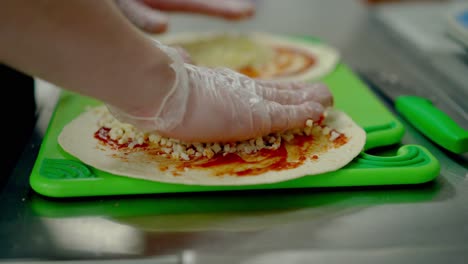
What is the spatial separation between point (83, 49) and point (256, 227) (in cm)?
29

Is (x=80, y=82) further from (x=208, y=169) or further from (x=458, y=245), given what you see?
(x=458, y=245)

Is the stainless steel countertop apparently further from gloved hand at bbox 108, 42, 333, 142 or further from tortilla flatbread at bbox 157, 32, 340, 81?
tortilla flatbread at bbox 157, 32, 340, 81

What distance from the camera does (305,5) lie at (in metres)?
2.00

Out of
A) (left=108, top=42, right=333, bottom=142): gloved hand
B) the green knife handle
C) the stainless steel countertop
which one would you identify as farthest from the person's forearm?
the green knife handle

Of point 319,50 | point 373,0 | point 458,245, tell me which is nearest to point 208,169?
point 458,245

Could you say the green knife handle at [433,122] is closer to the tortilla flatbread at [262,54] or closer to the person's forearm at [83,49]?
the tortilla flatbread at [262,54]

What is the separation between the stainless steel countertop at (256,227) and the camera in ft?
2.18

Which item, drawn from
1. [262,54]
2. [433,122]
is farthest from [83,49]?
[262,54]

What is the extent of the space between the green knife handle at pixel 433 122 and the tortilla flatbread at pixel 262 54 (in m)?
0.22

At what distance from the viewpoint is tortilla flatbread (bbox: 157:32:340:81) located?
125 centimetres

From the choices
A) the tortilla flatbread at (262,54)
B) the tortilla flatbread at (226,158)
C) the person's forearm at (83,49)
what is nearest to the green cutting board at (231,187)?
the tortilla flatbread at (226,158)

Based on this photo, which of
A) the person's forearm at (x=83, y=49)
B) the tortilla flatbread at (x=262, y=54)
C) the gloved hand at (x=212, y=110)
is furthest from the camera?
the tortilla flatbread at (x=262, y=54)

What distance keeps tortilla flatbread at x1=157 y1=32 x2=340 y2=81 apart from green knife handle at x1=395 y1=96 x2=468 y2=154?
223 millimetres

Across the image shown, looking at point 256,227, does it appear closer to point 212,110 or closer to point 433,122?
point 212,110
